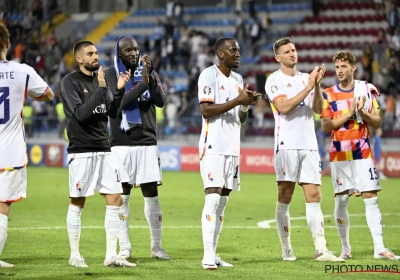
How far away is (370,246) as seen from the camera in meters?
10.6

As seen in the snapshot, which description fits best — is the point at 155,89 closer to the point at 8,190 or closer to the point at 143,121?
the point at 143,121

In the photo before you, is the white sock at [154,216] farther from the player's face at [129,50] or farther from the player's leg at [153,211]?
the player's face at [129,50]

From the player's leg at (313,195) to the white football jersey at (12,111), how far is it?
10.5 feet

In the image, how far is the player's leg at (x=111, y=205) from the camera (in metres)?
8.59

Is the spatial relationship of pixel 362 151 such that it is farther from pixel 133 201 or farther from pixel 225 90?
pixel 133 201

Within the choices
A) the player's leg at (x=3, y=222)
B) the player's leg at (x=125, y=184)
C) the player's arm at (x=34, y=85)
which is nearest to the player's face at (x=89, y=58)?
the player's arm at (x=34, y=85)

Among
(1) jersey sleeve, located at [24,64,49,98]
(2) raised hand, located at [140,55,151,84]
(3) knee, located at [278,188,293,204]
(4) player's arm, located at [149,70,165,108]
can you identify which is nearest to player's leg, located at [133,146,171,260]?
(4) player's arm, located at [149,70,165,108]

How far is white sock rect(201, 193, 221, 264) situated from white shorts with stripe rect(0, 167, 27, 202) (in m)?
2.01

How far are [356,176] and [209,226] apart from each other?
2128mm

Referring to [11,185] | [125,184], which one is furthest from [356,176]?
[11,185]

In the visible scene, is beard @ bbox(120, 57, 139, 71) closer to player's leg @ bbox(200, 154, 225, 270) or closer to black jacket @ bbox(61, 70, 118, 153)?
black jacket @ bbox(61, 70, 118, 153)

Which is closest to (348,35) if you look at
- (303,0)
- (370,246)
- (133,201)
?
(303,0)

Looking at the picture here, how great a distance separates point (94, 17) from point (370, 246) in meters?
31.1

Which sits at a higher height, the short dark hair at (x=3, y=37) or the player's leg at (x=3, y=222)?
the short dark hair at (x=3, y=37)
